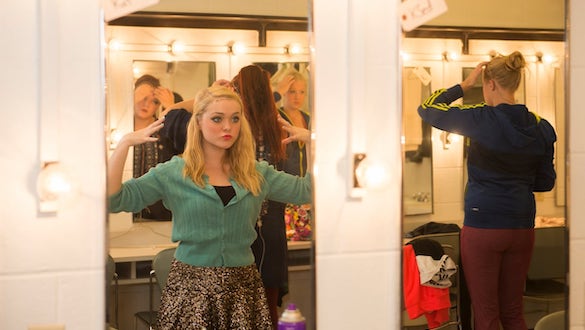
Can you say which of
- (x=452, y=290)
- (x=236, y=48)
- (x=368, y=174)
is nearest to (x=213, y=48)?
(x=236, y=48)

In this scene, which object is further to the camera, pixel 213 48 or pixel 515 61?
pixel 515 61

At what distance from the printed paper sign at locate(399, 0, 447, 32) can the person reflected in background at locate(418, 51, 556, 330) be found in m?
0.17

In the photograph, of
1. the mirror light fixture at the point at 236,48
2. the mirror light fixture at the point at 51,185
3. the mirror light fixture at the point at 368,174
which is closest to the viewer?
the mirror light fixture at the point at 51,185

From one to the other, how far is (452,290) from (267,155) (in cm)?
58

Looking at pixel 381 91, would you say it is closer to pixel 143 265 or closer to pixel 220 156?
pixel 220 156

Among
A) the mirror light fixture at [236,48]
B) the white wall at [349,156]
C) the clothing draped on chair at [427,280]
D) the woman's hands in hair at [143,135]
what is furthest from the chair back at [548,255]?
the woman's hands in hair at [143,135]

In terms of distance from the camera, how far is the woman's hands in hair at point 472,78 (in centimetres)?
181

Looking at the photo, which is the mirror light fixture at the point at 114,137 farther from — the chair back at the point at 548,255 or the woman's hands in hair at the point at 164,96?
the chair back at the point at 548,255

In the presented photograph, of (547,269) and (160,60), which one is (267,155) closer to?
(160,60)

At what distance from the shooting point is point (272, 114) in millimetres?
1680

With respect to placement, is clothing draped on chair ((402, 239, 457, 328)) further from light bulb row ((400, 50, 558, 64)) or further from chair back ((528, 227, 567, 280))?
light bulb row ((400, 50, 558, 64))

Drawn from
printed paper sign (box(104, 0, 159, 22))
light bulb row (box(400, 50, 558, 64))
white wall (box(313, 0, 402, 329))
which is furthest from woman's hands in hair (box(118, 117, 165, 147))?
light bulb row (box(400, 50, 558, 64))

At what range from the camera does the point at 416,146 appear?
5.90ft

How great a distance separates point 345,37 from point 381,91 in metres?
0.15
